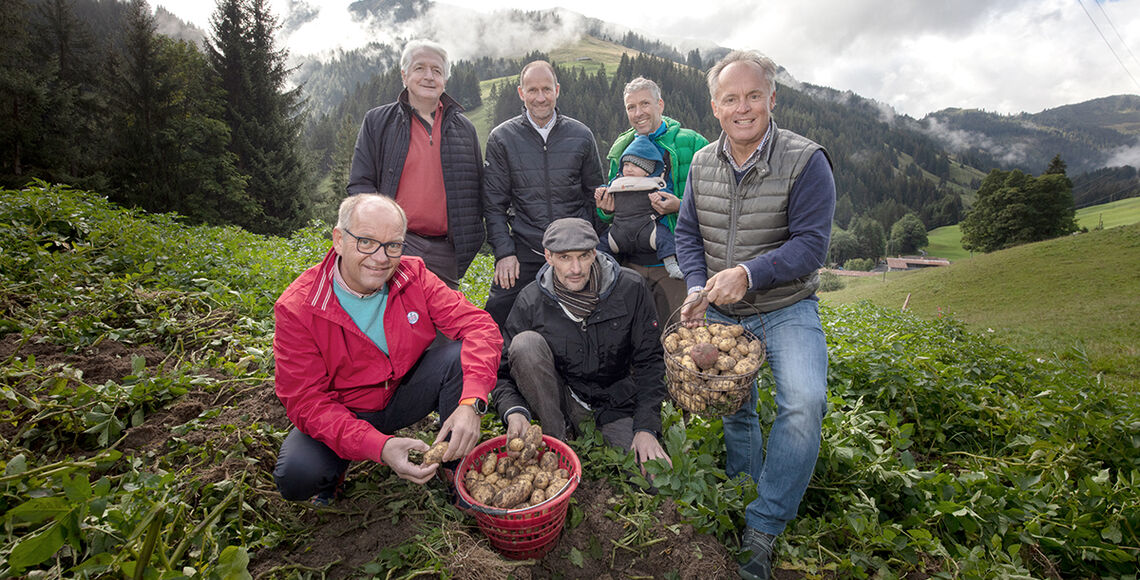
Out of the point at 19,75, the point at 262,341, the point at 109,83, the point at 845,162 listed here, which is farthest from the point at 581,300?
the point at 845,162

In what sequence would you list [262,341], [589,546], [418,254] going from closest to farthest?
[589,546] → [418,254] → [262,341]

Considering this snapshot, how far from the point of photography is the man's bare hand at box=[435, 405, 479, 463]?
2.57 meters

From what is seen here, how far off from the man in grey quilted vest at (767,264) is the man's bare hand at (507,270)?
1.70 meters

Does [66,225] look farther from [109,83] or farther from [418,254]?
[109,83]

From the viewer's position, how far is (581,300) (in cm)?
323

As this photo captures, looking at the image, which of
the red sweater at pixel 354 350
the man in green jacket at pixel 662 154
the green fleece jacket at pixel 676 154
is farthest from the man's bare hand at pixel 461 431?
the green fleece jacket at pixel 676 154

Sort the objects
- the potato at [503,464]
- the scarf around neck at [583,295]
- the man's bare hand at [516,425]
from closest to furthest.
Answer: the potato at [503,464] < the man's bare hand at [516,425] < the scarf around neck at [583,295]

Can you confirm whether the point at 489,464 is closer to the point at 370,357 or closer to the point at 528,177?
the point at 370,357

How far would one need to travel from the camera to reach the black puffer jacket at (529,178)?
4285 mm

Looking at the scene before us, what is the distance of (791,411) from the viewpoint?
2459 mm

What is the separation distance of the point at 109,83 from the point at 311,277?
27257 millimetres

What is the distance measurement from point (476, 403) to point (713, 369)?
1285 mm

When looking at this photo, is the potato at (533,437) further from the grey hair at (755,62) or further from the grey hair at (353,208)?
the grey hair at (755,62)

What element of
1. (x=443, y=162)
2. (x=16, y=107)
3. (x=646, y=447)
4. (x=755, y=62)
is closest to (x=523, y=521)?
(x=646, y=447)
